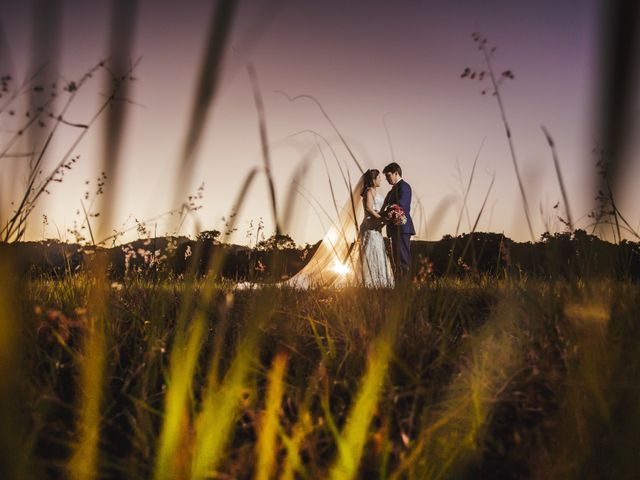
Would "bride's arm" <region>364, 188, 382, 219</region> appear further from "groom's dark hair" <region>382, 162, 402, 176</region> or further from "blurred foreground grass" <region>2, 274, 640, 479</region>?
"blurred foreground grass" <region>2, 274, 640, 479</region>

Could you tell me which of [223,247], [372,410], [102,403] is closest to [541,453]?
[372,410]

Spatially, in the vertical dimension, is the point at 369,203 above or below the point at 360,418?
above

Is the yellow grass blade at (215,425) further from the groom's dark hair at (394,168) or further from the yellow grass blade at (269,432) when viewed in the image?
the groom's dark hair at (394,168)

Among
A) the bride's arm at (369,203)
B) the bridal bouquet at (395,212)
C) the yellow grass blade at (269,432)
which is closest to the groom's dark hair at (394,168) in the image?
the bride's arm at (369,203)

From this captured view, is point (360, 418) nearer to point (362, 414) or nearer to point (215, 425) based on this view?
point (362, 414)

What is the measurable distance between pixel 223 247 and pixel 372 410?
73cm

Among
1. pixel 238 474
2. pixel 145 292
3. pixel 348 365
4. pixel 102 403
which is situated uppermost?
pixel 145 292

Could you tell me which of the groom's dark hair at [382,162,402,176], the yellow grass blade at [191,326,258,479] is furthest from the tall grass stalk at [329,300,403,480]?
the groom's dark hair at [382,162,402,176]

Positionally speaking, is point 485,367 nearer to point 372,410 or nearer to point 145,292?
point 372,410

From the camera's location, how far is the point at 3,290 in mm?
1229

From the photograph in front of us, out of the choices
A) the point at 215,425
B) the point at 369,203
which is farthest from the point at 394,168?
the point at 215,425

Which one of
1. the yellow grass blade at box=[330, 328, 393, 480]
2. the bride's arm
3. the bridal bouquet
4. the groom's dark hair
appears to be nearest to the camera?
the yellow grass blade at box=[330, 328, 393, 480]

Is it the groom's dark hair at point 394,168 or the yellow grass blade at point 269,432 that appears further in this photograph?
the groom's dark hair at point 394,168

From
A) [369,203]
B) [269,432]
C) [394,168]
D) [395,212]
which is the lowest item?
[269,432]
